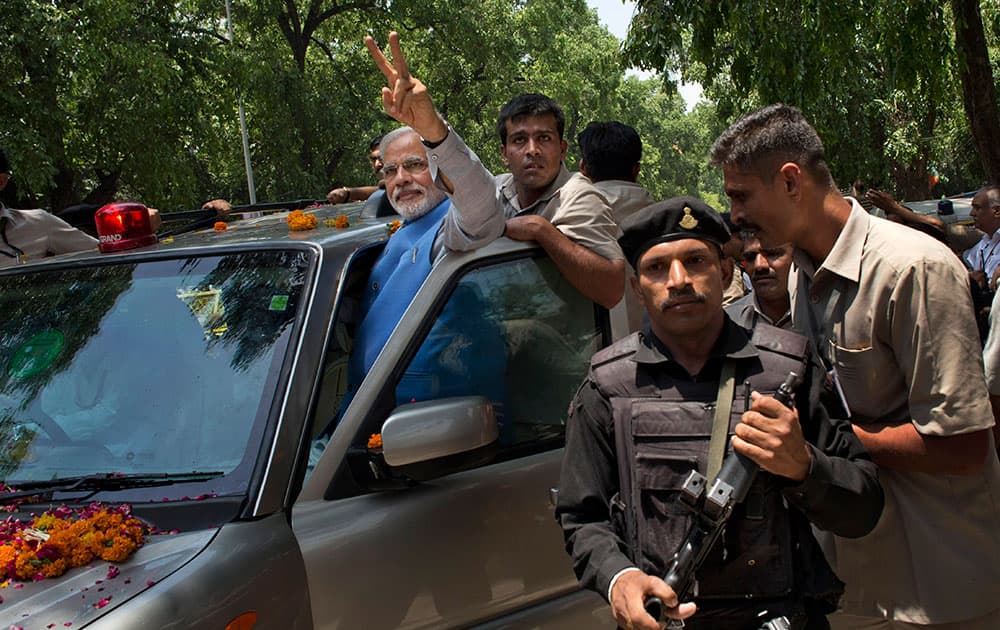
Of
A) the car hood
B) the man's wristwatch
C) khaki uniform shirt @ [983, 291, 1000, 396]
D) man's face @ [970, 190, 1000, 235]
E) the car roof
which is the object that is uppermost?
the man's wristwatch

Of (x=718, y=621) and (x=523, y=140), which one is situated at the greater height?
(x=523, y=140)

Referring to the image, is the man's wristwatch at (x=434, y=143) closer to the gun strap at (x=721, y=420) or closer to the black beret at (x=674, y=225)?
the black beret at (x=674, y=225)

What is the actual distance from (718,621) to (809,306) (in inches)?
32.6

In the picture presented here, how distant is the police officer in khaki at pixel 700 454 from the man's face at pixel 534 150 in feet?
6.10

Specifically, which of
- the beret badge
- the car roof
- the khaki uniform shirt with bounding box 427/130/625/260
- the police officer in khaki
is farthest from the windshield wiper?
the beret badge

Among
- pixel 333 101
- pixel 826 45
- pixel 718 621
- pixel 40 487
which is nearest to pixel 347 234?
pixel 40 487

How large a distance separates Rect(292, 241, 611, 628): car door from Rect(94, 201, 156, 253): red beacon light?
76 cm

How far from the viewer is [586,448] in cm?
224

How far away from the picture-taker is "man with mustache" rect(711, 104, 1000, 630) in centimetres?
226

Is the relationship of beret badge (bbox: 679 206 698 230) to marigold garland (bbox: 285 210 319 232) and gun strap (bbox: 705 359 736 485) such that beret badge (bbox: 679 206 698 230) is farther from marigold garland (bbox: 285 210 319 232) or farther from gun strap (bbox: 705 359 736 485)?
marigold garland (bbox: 285 210 319 232)

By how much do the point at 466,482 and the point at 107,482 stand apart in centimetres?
94

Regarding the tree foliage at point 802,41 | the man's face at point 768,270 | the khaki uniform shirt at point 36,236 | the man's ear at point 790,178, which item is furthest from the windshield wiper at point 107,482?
the tree foliage at point 802,41

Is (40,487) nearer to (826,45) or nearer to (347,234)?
(347,234)

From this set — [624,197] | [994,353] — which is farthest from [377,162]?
[994,353]
